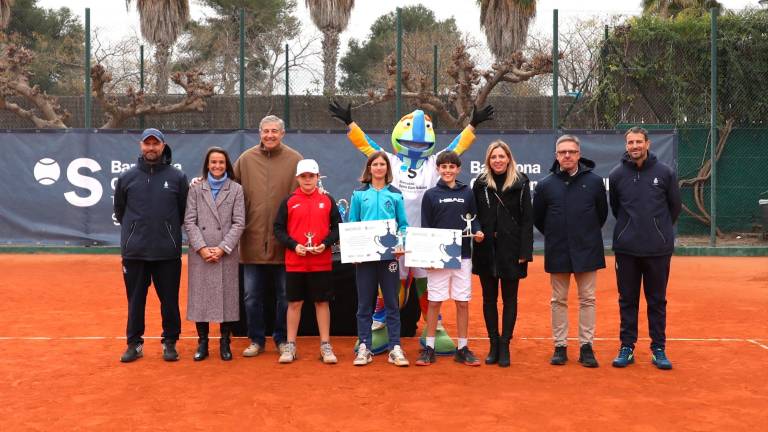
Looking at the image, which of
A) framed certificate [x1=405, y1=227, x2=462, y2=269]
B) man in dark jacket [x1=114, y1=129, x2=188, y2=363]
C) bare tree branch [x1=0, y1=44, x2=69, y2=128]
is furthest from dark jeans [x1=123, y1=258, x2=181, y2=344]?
bare tree branch [x1=0, y1=44, x2=69, y2=128]

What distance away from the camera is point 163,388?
17.2 ft

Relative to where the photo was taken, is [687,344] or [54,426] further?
[687,344]

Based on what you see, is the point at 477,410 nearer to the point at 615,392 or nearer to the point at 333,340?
the point at 615,392

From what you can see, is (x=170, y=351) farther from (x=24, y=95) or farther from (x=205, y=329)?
(x=24, y=95)

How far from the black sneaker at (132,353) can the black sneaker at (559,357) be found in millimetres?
3121

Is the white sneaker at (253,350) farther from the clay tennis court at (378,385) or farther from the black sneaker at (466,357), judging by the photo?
the black sneaker at (466,357)

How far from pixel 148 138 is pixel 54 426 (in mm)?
2457

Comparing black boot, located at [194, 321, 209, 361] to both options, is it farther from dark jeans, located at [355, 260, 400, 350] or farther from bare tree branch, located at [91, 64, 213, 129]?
bare tree branch, located at [91, 64, 213, 129]

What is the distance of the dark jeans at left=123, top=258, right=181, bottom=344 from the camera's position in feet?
20.1

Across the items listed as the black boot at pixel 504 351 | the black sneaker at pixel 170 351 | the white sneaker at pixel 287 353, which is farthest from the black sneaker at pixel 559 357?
the black sneaker at pixel 170 351

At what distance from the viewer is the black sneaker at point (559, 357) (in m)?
5.93

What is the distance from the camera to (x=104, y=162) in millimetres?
13188

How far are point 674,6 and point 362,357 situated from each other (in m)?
21.7

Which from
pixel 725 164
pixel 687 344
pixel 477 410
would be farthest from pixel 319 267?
pixel 725 164
